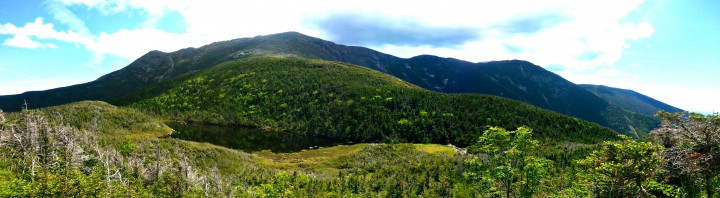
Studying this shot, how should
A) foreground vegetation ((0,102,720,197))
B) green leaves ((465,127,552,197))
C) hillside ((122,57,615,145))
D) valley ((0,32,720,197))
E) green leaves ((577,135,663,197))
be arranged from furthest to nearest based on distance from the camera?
hillside ((122,57,615,145)) → green leaves ((465,127,552,197)) → valley ((0,32,720,197)) → foreground vegetation ((0,102,720,197)) → green leaves ((577,135,663,197))

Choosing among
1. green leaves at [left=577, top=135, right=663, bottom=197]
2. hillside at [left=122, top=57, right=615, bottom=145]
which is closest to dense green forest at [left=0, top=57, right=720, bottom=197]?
green leaves at [left=577, top=135, right=663, bottom=197]

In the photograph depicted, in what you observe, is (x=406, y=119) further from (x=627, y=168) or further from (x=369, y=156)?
(x=627, y=168)

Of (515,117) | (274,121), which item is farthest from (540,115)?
(274,121)

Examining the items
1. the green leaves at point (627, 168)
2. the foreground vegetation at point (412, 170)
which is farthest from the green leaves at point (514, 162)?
the green leaves at point (627, 168)

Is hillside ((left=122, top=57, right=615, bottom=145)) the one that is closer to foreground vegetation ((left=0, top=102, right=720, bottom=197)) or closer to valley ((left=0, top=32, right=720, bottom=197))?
valley ((left=0, top=32, right=720, bottom=197))

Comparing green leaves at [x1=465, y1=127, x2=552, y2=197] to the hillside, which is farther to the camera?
the hillside

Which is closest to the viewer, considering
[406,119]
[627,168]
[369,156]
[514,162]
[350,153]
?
[627,168]

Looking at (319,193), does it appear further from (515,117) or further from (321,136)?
(515,117)

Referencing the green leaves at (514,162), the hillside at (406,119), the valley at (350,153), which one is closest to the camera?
the valley at (350,153)

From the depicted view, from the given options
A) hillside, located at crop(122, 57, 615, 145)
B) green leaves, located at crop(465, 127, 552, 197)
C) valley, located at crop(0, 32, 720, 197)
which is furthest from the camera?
hillside, located at crop(122, 57, 615, 145)

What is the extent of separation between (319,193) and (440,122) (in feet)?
415

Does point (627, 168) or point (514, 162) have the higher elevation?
point (627, 168)

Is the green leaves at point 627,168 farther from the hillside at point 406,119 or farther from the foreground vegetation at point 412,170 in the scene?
the hillside at point 406,119

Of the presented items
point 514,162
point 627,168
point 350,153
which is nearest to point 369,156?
point 350,153
